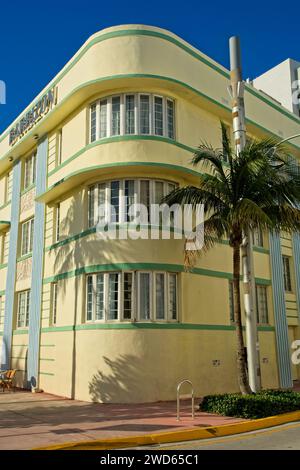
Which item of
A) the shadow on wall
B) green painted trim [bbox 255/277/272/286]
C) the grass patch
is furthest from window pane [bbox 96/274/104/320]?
green painted trim [bbox 255/277/272/286]

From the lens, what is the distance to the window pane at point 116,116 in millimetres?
16639

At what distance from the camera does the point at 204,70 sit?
1886cm

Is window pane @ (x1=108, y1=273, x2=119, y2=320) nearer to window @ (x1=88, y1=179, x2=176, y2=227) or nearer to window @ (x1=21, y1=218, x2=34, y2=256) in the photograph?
window @ (x1=88, y1=179, x2=176, y2=227)

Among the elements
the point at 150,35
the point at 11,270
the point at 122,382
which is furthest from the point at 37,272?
the point at 150,35

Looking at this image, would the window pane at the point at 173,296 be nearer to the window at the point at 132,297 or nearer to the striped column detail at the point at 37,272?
the window at the point at 132,297

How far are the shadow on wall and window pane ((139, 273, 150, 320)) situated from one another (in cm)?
134

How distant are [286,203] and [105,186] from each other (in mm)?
6068

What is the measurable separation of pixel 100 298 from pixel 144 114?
21.1 ft

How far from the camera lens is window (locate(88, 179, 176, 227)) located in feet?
52.3

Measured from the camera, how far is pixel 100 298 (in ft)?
51.0

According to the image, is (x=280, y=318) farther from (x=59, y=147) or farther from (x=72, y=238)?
(x=59, y=147)

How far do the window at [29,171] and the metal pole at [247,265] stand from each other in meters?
10.5

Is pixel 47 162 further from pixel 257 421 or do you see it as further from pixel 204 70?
pixel 257 421
